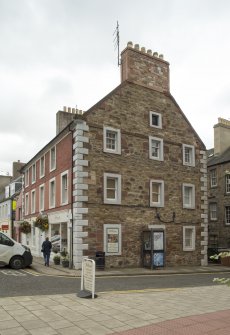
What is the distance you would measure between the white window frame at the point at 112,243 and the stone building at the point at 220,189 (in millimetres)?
16159

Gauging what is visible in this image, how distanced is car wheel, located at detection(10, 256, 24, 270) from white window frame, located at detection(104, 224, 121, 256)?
15.5 ft

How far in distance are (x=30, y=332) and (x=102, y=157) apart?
16.0 meters

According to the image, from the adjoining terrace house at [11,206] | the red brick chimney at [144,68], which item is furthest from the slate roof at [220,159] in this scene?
the adjoining terrace house at [11,206]

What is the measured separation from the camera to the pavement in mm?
7984

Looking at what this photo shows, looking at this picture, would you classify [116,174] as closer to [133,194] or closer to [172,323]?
[133,194]

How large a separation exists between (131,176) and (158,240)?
164 inches

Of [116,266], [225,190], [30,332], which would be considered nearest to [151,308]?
[30,332]

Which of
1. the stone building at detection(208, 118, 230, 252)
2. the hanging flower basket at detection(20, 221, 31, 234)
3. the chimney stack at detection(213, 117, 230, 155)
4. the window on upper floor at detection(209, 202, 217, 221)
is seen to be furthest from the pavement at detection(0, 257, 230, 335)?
the chimney stack at detection(213, 117, 230, 155)

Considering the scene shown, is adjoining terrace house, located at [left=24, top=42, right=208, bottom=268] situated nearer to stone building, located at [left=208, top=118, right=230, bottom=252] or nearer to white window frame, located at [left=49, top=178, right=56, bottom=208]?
white window frame, located at [left=49, top=178, right=56, bottom=208]

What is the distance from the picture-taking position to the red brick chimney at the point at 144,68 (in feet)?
83.3

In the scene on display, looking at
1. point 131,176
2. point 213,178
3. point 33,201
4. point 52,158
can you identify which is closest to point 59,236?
point 52,158

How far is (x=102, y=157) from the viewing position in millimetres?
23203

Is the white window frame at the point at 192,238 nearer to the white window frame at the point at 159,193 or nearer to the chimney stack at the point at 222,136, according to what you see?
the white window frame at the point at 159,193

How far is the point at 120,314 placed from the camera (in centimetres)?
945
